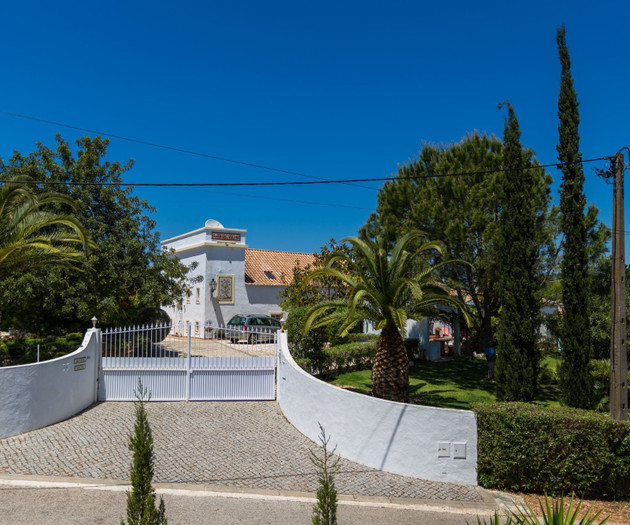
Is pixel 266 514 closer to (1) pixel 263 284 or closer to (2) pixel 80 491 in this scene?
(2) pixel 80 491

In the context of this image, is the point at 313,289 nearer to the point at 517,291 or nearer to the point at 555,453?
the point at 517,291

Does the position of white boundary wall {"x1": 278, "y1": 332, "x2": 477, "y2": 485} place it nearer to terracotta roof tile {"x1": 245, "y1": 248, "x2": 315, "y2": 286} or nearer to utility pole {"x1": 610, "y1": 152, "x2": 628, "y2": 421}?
utility pole {"x1": 610, "y1": 152, "x2": 628, "y2": 421}

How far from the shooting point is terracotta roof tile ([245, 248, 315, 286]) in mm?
28391

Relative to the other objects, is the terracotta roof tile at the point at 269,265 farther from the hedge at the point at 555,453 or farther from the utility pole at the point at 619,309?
the hedge at the point at 555,453

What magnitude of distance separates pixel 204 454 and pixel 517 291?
8.13m

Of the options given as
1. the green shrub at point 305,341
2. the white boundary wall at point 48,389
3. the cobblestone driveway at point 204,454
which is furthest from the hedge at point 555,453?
the white boundary wall at point 48,389

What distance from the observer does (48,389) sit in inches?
396

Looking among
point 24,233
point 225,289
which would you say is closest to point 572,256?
point 24,233

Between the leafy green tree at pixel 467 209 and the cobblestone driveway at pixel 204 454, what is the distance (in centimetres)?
675

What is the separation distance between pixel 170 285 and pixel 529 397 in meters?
12.7

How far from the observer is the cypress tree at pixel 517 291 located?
11.5 metres

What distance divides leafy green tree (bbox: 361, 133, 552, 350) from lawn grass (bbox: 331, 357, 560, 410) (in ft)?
5.98

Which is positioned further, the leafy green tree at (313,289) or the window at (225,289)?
the window at (225,289)

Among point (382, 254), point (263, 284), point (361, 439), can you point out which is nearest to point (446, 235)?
point (382, 254)
